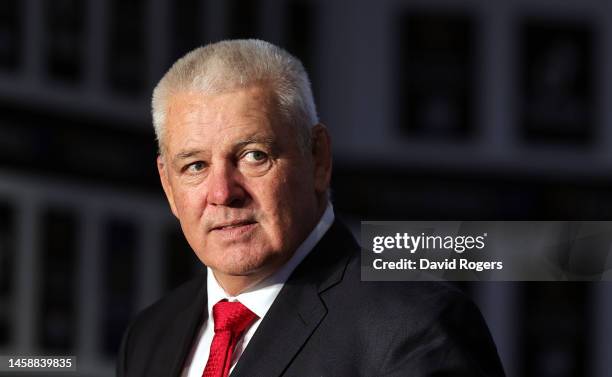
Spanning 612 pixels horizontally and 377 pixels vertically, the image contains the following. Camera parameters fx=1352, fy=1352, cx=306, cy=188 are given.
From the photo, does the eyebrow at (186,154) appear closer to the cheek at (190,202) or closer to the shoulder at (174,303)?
the cheek at (190,202)

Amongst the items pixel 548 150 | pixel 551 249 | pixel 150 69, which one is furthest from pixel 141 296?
pixel 551 249

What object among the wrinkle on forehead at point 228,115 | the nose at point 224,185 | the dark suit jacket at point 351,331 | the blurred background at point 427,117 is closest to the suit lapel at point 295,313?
the dark suit jacket at point 351,331

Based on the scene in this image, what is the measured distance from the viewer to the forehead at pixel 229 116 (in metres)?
2.91

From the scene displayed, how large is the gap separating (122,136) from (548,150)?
5365 mm

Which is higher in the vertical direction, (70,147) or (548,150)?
(70,147)

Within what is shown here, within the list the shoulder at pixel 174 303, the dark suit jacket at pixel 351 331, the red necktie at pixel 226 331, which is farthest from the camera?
the shoulder at pixel 174 303

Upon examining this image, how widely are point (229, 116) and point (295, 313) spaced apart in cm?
48

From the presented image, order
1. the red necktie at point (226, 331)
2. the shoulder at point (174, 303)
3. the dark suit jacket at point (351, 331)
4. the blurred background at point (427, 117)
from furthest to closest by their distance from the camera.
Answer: the blurred background at point (427, 117) < the shoulder at point (174, 303) < the red necktie at point (226, 331) < the dark suit jacket at point (351, 331)

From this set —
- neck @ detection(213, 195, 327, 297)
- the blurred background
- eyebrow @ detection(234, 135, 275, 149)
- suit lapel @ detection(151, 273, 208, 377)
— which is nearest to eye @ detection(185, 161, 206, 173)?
eyebrow @ detection(234, 135, 275, 149)

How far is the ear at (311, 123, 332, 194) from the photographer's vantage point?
3129mm

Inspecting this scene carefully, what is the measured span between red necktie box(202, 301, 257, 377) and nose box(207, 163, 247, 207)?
0.28m

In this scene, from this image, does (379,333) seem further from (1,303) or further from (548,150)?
(548,150)

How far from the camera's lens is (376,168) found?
1527cm

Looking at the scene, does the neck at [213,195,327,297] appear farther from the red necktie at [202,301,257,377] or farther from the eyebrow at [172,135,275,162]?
the eyebrow at [172,135,275,162]
